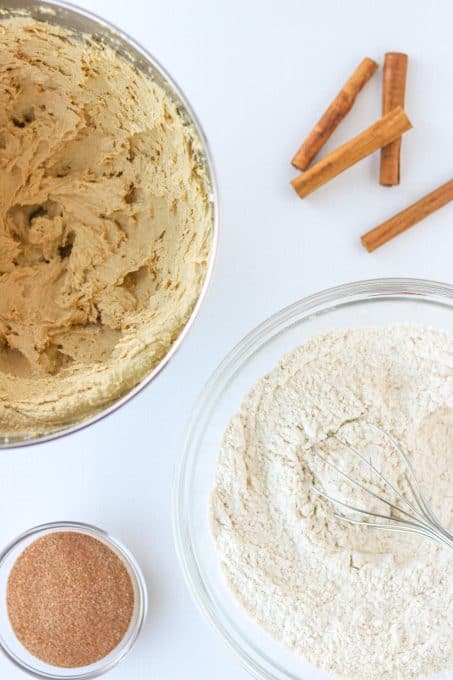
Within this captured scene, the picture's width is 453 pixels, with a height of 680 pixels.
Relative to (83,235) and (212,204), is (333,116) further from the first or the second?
(83,235)

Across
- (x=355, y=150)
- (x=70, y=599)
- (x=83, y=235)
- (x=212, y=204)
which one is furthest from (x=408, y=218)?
(x=70, y=599)

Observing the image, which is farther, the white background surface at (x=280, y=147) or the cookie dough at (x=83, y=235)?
the white background surface at (x=280, y=147)

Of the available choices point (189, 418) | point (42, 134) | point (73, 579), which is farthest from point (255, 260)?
point (73, 579)

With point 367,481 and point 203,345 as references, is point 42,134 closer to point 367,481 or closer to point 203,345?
point 203,345

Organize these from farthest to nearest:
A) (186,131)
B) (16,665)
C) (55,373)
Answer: (16,665)
(55,373)
(186,131)

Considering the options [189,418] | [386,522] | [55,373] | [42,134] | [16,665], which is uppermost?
[42,134]

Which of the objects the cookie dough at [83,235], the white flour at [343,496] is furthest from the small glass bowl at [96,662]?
the cookie dough at [83,235]

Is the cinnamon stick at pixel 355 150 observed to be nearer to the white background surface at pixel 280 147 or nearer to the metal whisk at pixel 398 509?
the white background surface at pixel 280 147

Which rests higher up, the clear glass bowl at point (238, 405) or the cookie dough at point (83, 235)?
the cookie dough at point (83, 235)
